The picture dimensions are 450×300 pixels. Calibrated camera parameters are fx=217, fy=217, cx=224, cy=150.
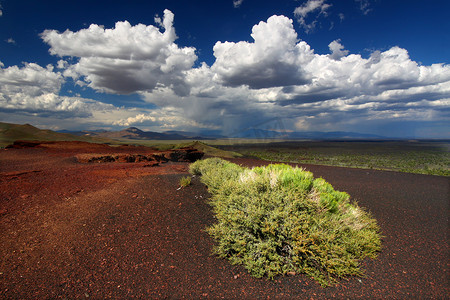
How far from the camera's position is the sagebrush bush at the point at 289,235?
3.62 meters

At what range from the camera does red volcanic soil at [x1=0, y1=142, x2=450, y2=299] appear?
3.32m

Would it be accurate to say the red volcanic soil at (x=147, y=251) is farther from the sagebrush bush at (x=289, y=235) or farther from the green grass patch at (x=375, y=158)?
the green grass patch at (x=375, y=158)

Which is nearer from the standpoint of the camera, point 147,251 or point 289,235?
point 289,235

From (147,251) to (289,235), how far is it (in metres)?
2.69

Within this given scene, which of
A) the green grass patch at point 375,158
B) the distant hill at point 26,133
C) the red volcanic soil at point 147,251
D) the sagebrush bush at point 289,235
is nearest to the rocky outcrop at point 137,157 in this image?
the red volcanic soil at point 147,251

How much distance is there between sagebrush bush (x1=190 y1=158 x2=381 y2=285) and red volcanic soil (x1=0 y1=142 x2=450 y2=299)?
0.19 m

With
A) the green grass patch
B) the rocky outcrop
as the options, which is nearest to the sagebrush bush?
the rocky outcrop

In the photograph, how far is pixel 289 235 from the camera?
148 inches

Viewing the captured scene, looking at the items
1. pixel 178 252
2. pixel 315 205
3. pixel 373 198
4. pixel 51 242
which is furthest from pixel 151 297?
pixel 373 198

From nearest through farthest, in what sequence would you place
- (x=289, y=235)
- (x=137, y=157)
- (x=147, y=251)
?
1. (x=289, y=235)
2. (x=147, y=251)
3. (x=137, y=157)

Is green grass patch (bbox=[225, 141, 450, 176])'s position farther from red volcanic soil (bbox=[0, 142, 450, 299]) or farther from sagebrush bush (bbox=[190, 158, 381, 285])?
sagebrush bush (bbox=[190, 158, 381, 285])

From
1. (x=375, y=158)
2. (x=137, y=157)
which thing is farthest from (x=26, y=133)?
(x=375, y=158)

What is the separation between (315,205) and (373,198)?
240 inches

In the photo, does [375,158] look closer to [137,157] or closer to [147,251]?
[137,157]
